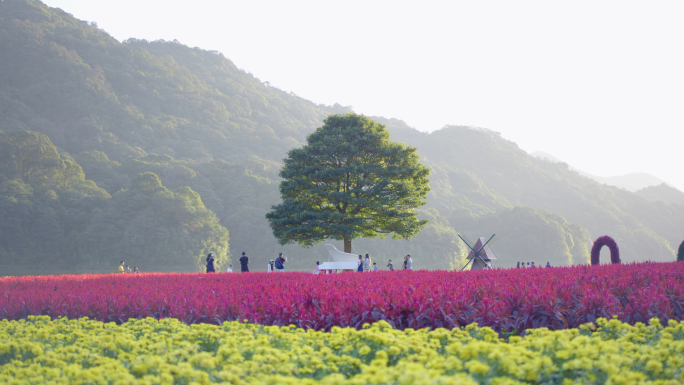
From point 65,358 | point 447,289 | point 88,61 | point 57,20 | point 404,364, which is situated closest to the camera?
point 404,364

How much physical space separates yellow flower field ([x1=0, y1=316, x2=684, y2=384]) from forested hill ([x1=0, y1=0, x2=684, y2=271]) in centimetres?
5269

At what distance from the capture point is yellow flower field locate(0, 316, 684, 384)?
3025 millimetres

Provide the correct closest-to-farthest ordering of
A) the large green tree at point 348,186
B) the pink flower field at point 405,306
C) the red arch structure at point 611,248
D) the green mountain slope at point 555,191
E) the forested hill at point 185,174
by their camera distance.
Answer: the pink flower field at point 405,306, the red arch structure at point 611,248, the large green tree at point 348,186, the forested hill at point 185,174, the green mountain slope at point 555,191

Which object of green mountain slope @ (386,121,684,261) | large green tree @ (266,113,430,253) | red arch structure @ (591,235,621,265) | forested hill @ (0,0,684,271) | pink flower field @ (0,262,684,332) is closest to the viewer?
pink flower field @ (0,262,684,332)

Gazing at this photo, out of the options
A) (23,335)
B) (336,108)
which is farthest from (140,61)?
(23,335)

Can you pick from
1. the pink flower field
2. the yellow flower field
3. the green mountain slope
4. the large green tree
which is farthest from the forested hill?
the yellow flower field

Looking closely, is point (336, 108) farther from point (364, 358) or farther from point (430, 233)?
point (364, 358)

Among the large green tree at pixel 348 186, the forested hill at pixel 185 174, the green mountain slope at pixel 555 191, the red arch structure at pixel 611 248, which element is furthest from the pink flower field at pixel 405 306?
the green mountain slope at pixel 555 191

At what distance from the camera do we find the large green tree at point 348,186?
23.9 m

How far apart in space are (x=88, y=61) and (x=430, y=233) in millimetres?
100952

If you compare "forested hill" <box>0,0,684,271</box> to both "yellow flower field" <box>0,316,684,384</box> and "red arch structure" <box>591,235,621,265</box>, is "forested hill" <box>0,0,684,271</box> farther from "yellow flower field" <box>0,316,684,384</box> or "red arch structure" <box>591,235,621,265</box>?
"yellow flower field" <box>0,316,684,384</box>

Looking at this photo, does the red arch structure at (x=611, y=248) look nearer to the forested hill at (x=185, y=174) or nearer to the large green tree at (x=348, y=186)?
the large green tree at (x=348, y=186)

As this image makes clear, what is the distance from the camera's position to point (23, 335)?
17.8 ft

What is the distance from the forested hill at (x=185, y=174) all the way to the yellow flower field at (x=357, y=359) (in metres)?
52.7
